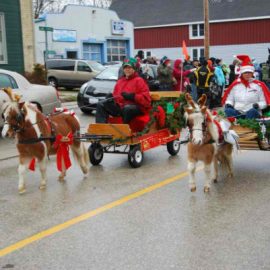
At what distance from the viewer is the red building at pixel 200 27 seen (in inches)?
1818

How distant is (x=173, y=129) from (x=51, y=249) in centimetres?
509

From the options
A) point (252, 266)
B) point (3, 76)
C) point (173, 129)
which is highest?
point (3, 76)

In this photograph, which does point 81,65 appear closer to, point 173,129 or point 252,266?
point 173,129

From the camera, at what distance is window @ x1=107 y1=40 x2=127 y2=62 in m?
40.9

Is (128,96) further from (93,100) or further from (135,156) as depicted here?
(93,100)

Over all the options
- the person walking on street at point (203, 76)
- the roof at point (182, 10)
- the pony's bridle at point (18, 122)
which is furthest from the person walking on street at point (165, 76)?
the roof at point (182, 10)

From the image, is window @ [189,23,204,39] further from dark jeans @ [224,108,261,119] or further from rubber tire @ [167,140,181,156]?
dark jeans @ [224,108,261,119]

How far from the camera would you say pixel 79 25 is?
124 ft

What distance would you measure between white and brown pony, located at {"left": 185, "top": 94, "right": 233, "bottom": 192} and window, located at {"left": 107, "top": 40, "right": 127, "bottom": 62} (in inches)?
1353

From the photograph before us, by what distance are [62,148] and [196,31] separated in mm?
43746

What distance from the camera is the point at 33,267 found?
4.54m

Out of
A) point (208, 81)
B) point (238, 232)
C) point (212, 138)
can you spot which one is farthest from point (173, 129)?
point (208, 81)

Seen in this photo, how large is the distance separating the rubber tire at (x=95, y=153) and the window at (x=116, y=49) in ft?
106

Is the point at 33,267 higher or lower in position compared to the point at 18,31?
lower
